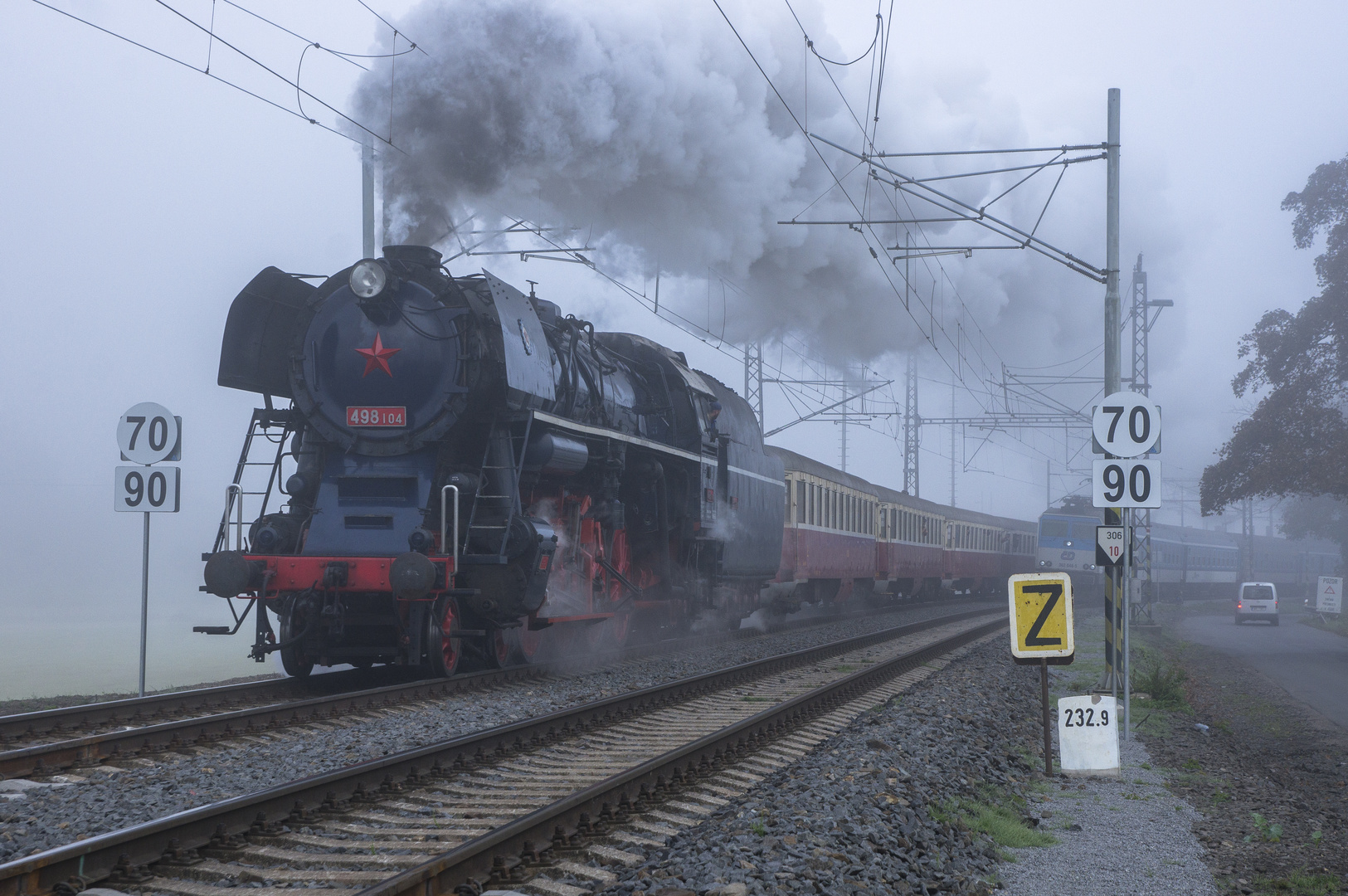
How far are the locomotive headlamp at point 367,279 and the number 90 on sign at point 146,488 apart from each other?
2.19 metres

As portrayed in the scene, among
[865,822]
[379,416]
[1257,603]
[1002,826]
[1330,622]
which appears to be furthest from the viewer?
[1330,622]

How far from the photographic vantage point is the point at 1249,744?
10047 millimetres

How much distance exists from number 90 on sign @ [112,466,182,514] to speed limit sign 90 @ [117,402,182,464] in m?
0.10

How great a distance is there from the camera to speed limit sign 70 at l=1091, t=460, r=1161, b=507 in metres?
9.03

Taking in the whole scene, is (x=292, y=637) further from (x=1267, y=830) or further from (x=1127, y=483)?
(x=1267, y=830)

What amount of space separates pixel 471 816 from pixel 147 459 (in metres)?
5.86

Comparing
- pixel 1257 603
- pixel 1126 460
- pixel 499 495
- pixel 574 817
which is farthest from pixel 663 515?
pixel 1257 603

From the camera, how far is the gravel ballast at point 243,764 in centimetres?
510

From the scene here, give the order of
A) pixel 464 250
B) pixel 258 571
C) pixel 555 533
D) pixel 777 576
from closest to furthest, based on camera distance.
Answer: pixel 258 571 → pixel 555 533 → pixel 464 250 → pixel 777 576

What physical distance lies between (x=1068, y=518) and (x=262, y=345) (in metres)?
32.0

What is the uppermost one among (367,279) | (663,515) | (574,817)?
(367,279)

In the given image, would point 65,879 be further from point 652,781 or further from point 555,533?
point 555,533

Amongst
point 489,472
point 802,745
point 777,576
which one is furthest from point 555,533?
point 777,576

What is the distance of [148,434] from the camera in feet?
32.1
